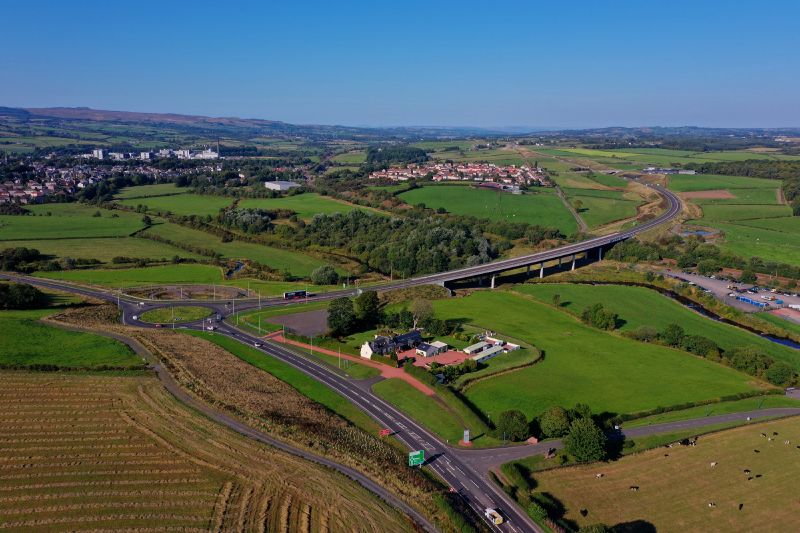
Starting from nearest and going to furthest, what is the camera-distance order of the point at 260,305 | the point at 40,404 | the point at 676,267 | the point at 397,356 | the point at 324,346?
the point at 40,404, the point at 397,356, the point at 324,346, the point at 260,305, the point at 676,267

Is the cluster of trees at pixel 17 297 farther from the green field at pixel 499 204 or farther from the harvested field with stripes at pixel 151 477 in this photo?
the green field at pixel 499 204

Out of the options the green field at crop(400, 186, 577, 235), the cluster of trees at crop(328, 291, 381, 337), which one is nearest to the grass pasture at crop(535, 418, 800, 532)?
the cluster of trees at crop(328, 291, 381, 337)

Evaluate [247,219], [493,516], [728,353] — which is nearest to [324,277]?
[247,219]

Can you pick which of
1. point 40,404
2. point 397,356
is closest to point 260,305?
point 397,356

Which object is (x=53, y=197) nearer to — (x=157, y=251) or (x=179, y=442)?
(x=157, y=251)

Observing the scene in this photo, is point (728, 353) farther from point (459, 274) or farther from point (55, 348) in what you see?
point (55, 348)

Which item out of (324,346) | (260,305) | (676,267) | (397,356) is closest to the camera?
(397,356)

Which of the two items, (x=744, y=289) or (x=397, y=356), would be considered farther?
(x=744, y=289)
